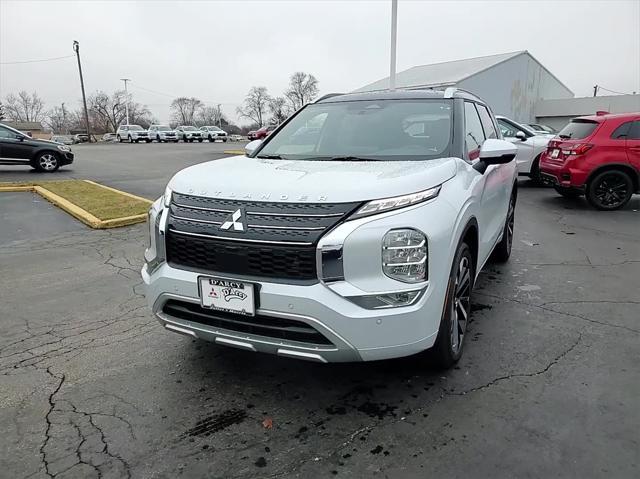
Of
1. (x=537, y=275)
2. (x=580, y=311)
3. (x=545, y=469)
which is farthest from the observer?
(x=537, y=275)

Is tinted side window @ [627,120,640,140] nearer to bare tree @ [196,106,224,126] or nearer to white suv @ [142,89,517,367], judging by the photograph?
white suv @ [142,89,517,367]

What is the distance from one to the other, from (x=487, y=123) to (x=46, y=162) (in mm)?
15037

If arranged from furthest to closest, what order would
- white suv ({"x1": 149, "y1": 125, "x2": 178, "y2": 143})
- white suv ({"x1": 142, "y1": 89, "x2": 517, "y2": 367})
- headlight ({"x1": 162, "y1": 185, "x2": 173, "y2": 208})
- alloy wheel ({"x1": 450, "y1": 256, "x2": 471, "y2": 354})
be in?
white suv ({"x1": 149, "y1": 125, "x2": 178, "y2": 143}), alloy wheel ({"x1": 450, "y1": 256, "x2": 471, "y2": 354}), headlight ({"x1": 162, "y1": 185, "x2": 173, "y2": 208}), white suv ({"x1": 142, "y1": 89, "x2": 517, "y2": 367})

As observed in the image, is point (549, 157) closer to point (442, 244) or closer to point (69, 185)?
point (442, 244)

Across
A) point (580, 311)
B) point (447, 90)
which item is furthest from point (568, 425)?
point (447, 90)

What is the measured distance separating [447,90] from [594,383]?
2.56 m

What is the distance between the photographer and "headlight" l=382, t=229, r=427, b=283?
8.04 ft

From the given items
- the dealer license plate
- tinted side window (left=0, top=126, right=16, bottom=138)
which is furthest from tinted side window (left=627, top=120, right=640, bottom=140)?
tinted side window (left=0, top=126, right=16, bottom=138)

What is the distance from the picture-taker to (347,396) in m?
2.89

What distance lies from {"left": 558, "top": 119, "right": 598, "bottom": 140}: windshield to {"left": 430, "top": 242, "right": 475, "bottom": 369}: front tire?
7.31 meters

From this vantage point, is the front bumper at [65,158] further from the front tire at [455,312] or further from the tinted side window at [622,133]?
the front tire at [455,312]

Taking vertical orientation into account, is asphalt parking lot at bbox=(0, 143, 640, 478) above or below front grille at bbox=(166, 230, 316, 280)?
below

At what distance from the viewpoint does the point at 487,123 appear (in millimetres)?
5004

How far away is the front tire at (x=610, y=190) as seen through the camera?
9.08 m
